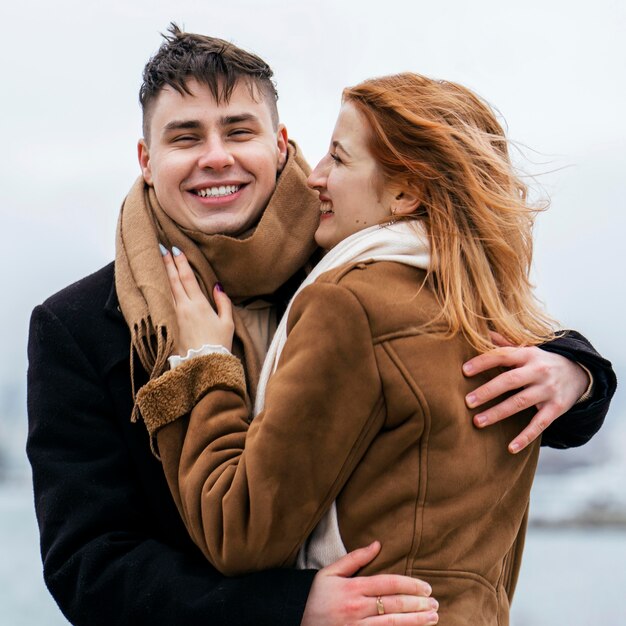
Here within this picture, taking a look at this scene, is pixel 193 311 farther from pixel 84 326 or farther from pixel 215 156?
pixel 215 156

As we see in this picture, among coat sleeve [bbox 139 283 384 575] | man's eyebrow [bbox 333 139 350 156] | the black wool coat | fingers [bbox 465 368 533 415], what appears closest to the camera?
coat sleeve [bbox 139 283 384 575]

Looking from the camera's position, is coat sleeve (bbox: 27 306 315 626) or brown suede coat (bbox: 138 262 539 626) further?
coat sleeve (bbox: 27 306 315 626)

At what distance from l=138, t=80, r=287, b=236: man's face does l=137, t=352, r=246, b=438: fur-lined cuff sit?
43 cm

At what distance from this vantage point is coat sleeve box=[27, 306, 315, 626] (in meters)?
1.76

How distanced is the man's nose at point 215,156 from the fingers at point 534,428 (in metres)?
0.89

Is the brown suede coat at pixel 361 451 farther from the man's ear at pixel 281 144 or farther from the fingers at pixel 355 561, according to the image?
the man's ear at pixel 281 144

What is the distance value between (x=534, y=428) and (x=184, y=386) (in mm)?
685

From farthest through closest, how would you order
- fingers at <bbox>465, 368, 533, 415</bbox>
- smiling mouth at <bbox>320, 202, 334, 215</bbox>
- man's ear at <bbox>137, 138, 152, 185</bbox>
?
man's ear at <bbox>137, 138, 152, 185</bbox> → smiling mouth at <bbox>320, 202, 334, 215</bbox> → fingers at <bbox>465, 368, 533, 415</bbox>

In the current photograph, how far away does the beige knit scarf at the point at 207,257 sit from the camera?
1975 millimetres

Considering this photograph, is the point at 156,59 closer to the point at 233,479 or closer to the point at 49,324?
the point at 49,324

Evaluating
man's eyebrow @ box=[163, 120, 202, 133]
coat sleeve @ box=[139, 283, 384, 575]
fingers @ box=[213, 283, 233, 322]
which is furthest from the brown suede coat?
man's eyebrow @ box=[163, 120, 202, 133]

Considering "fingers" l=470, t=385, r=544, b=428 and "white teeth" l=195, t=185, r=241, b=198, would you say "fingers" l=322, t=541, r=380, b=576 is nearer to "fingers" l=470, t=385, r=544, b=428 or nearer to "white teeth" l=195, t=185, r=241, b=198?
"fingers" l=470, t=385, r=544, b=428

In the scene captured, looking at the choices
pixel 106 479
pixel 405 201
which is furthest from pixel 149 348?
pixel 405 201

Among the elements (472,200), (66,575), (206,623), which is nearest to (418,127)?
(472,200)
